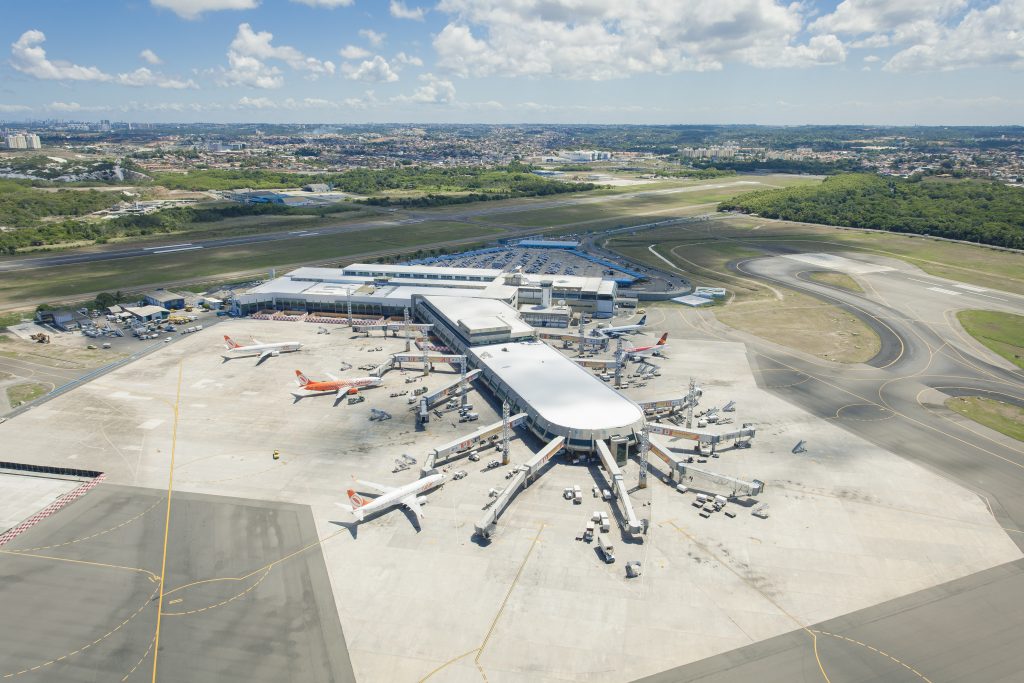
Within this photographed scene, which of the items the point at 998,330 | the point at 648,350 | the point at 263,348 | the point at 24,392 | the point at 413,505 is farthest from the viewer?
the point at 998,330

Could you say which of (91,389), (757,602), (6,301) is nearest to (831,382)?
(757,602)

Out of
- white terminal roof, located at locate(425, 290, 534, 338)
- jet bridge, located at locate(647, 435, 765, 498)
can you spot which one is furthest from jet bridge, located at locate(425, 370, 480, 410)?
jet bridge, located at locate(647, 435, 765, 498)

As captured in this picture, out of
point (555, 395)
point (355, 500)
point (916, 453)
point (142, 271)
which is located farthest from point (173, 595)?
point (142, 271)

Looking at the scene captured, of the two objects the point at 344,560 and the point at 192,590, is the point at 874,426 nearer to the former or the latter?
the point at 344,560

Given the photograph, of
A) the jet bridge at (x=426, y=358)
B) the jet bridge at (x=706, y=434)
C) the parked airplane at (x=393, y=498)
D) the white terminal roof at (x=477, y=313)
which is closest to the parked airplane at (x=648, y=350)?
the white terminal roof at (x=477, y=313)

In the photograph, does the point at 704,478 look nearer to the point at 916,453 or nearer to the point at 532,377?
the point at 532,377

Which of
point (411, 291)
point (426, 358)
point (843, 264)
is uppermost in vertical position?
point (411, 291)

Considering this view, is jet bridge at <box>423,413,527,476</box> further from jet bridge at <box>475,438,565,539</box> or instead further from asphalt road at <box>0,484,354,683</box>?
asphalt road at <box>0,484,354,683</box>
